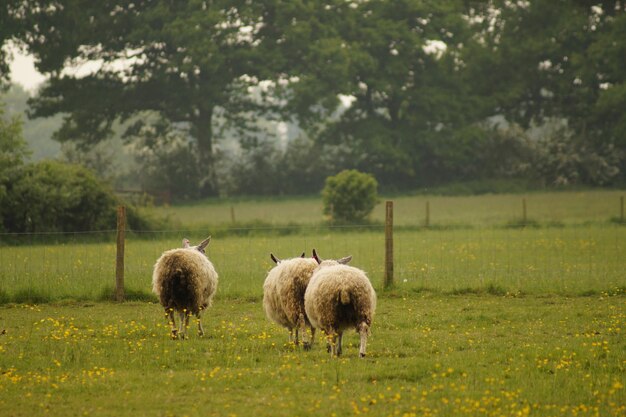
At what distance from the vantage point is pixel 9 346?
13070 mm

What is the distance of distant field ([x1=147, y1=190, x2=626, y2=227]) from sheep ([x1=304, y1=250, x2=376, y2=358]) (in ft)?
76.4

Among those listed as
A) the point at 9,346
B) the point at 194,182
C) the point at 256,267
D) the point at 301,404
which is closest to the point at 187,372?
the point at 301,404

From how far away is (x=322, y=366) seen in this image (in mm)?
11352

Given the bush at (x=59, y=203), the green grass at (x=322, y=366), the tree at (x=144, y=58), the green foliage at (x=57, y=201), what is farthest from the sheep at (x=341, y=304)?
the tree at (x=144, y=58)

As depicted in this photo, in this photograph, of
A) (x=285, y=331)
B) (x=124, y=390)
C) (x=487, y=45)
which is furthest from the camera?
(x=487, y=45)

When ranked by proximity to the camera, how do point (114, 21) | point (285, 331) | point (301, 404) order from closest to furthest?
point (301, 404), point (285, 331), point (114, 21)

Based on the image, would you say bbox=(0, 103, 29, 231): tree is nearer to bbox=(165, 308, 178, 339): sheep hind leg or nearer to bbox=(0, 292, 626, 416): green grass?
bbox=(0, 292, 626, 416): green grass

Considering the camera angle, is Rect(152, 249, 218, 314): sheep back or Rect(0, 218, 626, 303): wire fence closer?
Rect(152, 249, 218, 314): sheep back

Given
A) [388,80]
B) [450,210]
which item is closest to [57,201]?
[450,210]

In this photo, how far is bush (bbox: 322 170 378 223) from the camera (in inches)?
1480

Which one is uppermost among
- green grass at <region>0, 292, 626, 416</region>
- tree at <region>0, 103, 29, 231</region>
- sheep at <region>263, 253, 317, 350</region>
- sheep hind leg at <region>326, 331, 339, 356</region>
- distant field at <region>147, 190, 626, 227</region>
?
tree at <region>0, 103, 29, 231</region>

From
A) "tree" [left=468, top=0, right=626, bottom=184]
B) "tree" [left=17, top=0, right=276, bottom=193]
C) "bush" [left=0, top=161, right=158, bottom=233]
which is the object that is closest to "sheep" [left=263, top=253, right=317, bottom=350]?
Result: "bush" [left=0, top=161, right=158, bottom=233]

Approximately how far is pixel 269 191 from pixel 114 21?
14.5 m

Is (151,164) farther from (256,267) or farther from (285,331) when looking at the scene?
(285,331)
